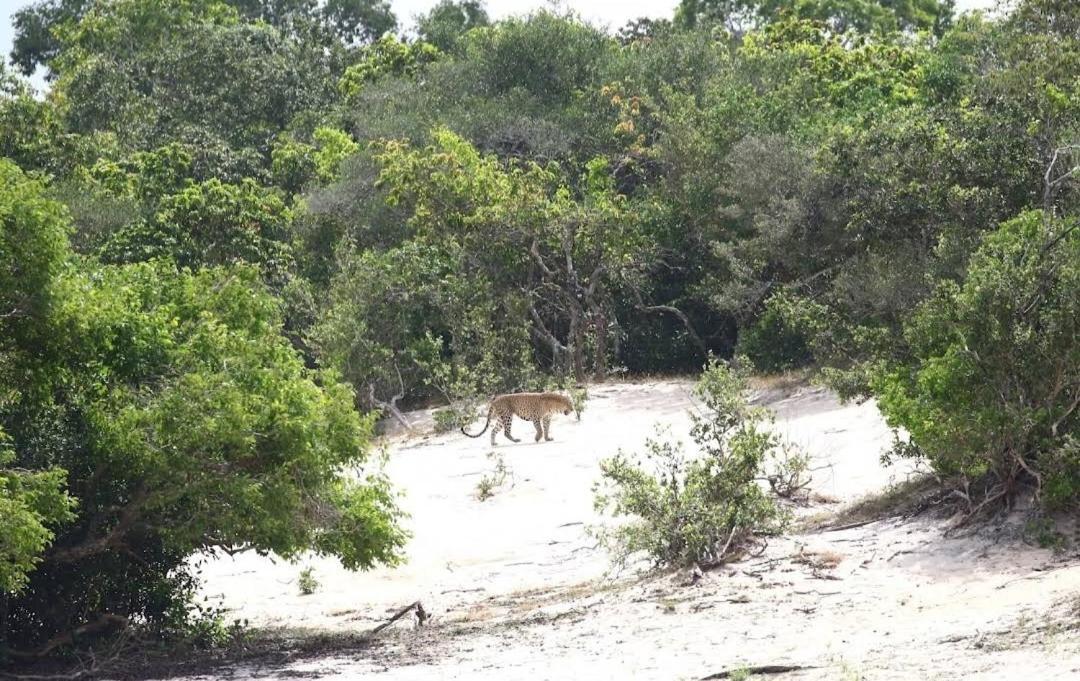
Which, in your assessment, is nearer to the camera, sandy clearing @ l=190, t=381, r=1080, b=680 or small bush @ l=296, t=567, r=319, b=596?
sandy clearing @ l=190, t=381, r=1080, b=680

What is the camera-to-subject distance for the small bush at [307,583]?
59.5ft

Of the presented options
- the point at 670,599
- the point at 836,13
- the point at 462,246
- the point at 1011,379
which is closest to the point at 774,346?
the point at 462,246

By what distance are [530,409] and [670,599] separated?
10.4 metres

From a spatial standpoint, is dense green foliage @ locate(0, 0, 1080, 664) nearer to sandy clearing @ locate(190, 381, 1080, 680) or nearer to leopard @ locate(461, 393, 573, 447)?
sandy clearing @ locate(190, 381, 1080, 680)

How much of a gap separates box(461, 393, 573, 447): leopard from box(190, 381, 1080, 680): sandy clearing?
263 centimetres

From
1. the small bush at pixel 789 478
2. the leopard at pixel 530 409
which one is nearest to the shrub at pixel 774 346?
the leopard at pixel 530 409

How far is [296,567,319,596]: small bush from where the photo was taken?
18141 mm

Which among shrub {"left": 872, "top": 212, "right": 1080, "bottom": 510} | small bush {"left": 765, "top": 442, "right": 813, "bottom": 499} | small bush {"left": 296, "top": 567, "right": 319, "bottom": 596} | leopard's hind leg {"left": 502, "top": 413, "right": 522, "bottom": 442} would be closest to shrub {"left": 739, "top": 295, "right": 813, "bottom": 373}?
leopard's hind leg {"left": 502, "top": 413, "right": 522, "bottom": 442}

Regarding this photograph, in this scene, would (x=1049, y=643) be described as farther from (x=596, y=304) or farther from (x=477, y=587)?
(x=596, y=304)

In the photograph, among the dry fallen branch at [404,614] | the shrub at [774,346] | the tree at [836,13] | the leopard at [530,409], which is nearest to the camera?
the dry fallen branch at [404,614]

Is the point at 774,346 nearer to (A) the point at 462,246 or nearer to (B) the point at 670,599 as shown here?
(A) the point at 462,246

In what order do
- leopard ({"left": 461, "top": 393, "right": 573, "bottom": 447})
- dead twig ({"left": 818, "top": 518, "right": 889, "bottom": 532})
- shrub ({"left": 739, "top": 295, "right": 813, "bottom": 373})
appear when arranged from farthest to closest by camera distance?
shrub ({"left": 739, "top": 295, "right": 813, "bottom": 373}), leopard ({"left": 461, "top": 393, "right": 573, "bottom": 447}), dead twig ({"left": 818, "top": 518, "right": 889, "bottom": 532})

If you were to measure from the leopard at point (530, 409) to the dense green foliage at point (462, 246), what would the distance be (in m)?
3.21

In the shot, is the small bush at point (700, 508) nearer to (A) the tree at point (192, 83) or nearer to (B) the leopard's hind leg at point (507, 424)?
(B) the leopard's hind leg at point (507, 424)
